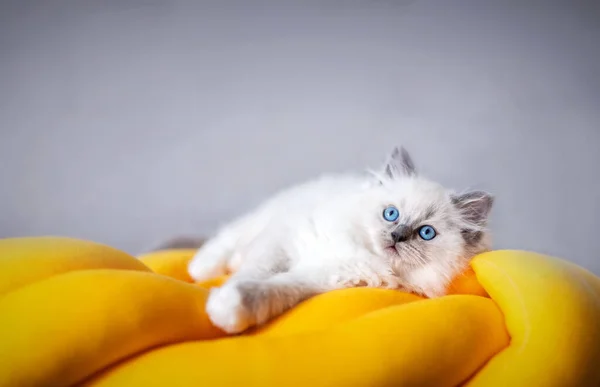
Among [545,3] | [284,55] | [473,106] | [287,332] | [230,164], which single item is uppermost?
[545,3]

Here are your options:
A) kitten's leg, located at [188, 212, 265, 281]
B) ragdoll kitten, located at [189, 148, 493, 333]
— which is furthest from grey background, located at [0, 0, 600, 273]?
ragdoll kitten, located at [189, 148, 493, 333]

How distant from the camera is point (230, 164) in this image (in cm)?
180

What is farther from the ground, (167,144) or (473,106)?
(473,106)

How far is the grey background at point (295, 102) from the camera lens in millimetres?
1569

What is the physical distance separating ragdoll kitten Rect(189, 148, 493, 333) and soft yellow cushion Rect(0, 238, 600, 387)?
14 cm

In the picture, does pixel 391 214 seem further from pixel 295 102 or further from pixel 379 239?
pixel 295 102

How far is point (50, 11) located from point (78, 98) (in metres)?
0.29

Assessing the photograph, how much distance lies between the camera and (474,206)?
1.24m

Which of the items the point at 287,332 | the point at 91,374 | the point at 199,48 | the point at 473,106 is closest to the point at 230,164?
the point at 199,48

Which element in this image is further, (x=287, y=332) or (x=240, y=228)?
(x=240, y=228)

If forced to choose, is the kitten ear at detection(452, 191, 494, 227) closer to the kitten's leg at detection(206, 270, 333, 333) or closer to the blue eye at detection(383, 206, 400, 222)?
the blue eye at detection(383, 206, 400, 222)

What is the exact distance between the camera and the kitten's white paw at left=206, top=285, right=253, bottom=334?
0.81m

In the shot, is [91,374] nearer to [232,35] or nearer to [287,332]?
[287,332]

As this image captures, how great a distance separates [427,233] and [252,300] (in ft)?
1.77
